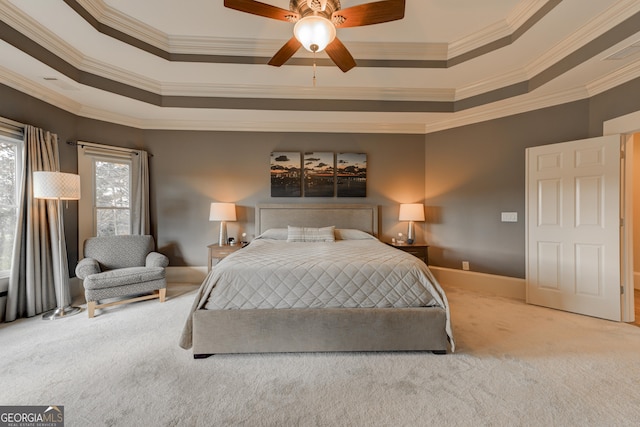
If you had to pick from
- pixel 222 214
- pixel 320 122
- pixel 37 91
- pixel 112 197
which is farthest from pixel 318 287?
pixel 37 91

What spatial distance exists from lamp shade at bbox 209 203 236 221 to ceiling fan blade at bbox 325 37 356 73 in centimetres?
277

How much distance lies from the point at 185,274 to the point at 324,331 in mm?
3309

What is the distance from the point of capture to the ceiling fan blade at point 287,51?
87.2 inches

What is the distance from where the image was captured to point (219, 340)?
216cm

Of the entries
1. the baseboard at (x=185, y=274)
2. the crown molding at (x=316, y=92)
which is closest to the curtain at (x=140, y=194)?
the baseboard at (x=185, y=274)

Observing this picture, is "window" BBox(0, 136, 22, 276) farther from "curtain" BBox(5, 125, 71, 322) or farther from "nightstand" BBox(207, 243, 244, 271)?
"nightstand" BBox(207, 243, 244, 271)

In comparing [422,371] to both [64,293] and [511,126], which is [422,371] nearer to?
[511,126]

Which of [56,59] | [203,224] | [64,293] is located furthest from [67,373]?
[56,59]

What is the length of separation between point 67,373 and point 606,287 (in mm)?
5382

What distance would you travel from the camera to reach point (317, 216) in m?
4.51

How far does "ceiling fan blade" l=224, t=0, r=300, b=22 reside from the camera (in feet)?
6.14

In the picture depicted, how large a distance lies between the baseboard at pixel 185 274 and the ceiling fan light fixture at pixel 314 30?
393cm

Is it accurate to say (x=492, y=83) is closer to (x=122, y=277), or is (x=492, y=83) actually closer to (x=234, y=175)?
(x=234, y=175)

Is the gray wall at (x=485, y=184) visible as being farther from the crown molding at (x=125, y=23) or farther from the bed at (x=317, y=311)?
the crown molding at (x=125, y=23)
